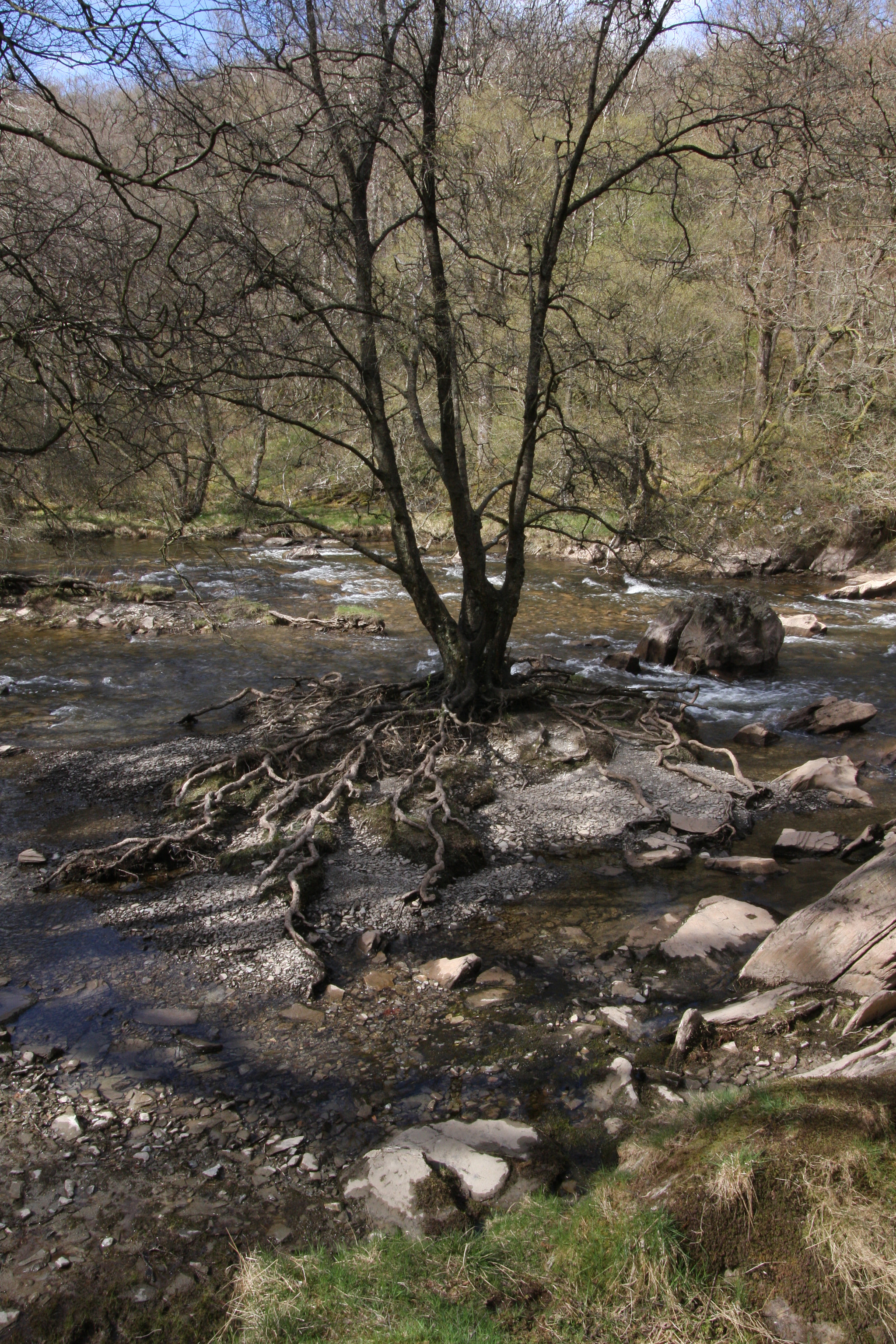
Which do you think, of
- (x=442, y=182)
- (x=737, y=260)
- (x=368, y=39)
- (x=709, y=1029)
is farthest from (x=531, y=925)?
(x=737, y=260)

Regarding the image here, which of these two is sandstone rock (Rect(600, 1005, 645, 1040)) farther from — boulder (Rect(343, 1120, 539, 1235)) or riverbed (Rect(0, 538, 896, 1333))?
boulder (Rect(343, 1120, 539, 1235))

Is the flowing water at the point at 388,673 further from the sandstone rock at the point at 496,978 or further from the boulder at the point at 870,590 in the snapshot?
the boulder at the point at 870,590

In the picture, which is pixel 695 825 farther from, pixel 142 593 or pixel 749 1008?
pixel 142 593

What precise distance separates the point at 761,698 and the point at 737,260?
13111 millimetres

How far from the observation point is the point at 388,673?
36.3 feet

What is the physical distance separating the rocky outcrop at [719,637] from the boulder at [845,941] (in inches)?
268

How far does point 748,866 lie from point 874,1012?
89.7 inches

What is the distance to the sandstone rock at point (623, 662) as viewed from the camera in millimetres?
11398

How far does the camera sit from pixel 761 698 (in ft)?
34.0

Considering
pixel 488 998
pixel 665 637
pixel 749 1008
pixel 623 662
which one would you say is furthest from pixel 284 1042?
pixel 665 637

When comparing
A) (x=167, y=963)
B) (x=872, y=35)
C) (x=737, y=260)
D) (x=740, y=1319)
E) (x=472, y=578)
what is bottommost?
(x=167, y=963)

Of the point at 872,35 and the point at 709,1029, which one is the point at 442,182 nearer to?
the point at 709,1029

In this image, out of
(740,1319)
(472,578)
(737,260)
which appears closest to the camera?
(740,1319)

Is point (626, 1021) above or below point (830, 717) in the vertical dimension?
below
